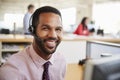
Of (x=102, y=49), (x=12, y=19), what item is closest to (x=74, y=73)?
(x=102, y=49)

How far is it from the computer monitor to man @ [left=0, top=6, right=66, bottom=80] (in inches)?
21.7

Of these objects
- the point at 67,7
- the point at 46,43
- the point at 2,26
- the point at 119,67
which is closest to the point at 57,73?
the point at 46,43

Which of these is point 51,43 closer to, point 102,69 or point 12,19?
point 102,69

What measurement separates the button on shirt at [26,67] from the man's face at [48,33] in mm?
68

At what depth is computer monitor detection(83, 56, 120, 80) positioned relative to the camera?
524 mm

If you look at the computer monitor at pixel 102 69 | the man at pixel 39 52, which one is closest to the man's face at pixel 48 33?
the man at pixel 39 52

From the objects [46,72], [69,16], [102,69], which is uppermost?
[69,16]

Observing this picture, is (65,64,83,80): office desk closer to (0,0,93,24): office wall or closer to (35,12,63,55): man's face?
(35,12,63,55): man's face

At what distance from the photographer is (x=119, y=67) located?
22.3 inches

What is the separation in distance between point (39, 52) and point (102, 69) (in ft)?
2.12

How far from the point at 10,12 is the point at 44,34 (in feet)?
18.8

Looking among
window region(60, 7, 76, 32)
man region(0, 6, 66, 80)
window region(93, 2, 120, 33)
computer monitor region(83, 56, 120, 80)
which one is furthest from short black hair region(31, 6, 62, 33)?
window region(93, 2, 120, 33)

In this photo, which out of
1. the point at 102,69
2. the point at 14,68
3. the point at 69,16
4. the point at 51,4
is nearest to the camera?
the point at 102,69

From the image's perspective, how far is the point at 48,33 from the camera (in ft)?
3.61
